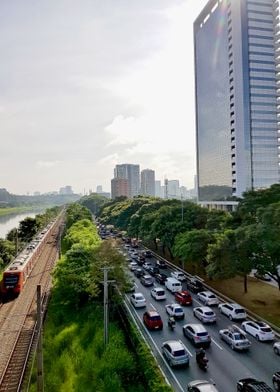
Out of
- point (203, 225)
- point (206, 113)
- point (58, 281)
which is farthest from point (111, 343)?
point (206, 113)

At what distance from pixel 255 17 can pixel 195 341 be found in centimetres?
9267

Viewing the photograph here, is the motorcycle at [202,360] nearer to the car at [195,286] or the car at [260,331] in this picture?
the car at [260,331]

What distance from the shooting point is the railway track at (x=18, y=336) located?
20.3 meters

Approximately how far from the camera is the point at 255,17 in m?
93.5

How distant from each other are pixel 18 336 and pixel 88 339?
209 inches

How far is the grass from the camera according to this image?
29594 millimetres

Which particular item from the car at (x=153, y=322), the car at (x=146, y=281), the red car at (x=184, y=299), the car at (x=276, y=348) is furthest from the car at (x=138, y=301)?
the car at (x=276, y=348)

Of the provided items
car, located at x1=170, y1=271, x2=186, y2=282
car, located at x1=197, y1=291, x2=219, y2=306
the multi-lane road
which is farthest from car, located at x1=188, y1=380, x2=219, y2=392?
car, located at x1=170, y1=271, x2=186, y2=282

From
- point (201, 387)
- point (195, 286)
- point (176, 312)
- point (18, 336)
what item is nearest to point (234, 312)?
point (176, 312)

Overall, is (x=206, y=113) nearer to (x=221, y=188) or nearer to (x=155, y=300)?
(x=221, y=188)

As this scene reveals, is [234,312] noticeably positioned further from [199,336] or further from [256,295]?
[256,295]

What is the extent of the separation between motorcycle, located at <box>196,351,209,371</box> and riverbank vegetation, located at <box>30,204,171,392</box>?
9.45ft

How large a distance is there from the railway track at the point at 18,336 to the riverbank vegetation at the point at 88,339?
46.2 inches

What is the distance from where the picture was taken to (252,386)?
16453 mm
